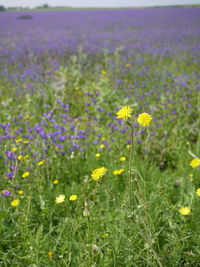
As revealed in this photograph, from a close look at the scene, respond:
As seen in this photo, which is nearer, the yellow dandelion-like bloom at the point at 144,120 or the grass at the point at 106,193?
the yellow dandelion-like bloom at the point at 144,120

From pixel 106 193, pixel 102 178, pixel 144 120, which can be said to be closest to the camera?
pixel 144 120

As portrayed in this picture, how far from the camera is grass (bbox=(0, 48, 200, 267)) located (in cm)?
151

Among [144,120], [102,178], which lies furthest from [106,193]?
[144,120]

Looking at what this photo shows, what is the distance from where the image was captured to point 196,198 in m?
1.75

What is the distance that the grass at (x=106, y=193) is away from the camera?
1512 mm

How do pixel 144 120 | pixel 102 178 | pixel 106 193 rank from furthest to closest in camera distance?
pixel 106 193 < pixel 102 178 < pixel 144 120

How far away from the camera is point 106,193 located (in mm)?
2008

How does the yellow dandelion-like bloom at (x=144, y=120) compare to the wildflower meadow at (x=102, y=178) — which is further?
the wildflower meadow at (x=102, y=178)

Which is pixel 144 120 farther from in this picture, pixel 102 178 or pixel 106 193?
pixel 106 193

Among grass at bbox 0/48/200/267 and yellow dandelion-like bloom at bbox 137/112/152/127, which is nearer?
yellow dandelion-like bloom at bbox 137/112/152/127

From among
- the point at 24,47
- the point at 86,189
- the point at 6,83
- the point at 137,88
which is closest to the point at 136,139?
the point at 86,189

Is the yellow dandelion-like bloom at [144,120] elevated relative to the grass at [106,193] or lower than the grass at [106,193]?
elevated

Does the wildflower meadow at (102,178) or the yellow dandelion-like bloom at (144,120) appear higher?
the yellow dandelion-like bloom at (144,120)

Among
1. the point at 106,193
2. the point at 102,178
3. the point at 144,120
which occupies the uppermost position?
the point at 144,120
